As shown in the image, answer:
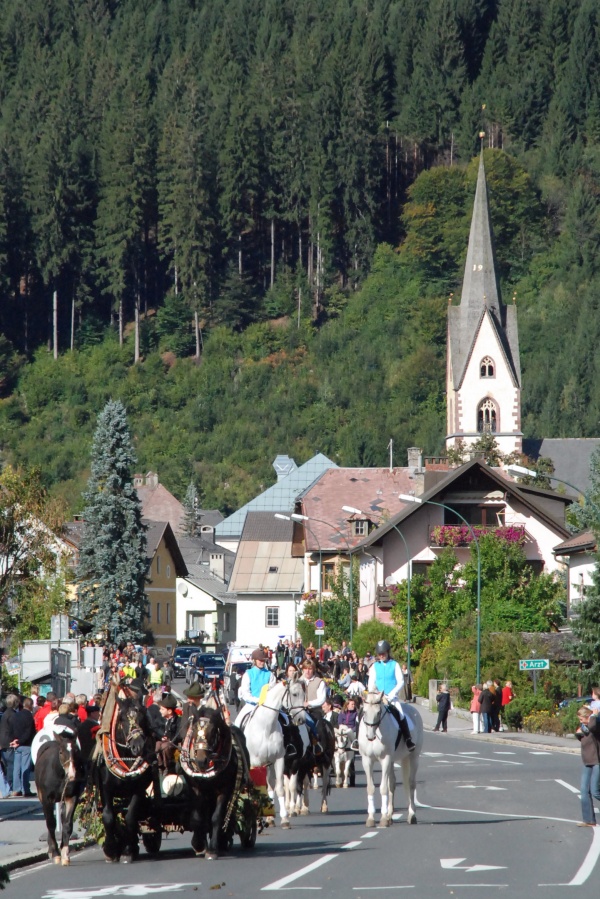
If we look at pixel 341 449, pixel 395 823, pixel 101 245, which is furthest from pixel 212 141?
pixel 395 823

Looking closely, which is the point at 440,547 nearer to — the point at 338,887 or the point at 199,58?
the point at 338,887

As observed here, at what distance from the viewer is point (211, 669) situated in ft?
211

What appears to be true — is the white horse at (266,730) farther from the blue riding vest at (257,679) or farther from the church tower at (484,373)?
the church tower at (484,373)

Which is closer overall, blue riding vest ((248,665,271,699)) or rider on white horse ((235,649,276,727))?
rider on white horse ((235,649,276,727))

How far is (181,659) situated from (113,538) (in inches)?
271

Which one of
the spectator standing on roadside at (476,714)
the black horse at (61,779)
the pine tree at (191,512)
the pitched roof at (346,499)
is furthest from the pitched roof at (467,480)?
the pine tree at (191,512)

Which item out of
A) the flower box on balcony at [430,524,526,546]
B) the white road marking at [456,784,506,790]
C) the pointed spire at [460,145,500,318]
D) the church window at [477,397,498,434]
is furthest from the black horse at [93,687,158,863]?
the pointed spire at [460,145,500,318]

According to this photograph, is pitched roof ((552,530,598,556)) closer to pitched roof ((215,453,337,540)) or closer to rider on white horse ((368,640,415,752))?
rider on white horse ((368,640,415,752))

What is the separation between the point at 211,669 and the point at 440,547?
924cm

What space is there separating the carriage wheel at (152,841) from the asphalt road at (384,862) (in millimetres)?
183

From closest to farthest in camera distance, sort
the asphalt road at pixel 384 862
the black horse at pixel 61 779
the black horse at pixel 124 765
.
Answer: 1. the asphalt road at pixel 384 862
2. the black horse at pixel 124 765
3. the black horse at pixel 61 779

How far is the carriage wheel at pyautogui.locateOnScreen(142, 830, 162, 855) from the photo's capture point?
17.5m

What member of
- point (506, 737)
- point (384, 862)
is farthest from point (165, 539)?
point (384, 862)

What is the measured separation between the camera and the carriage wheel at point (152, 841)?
57.5ft
